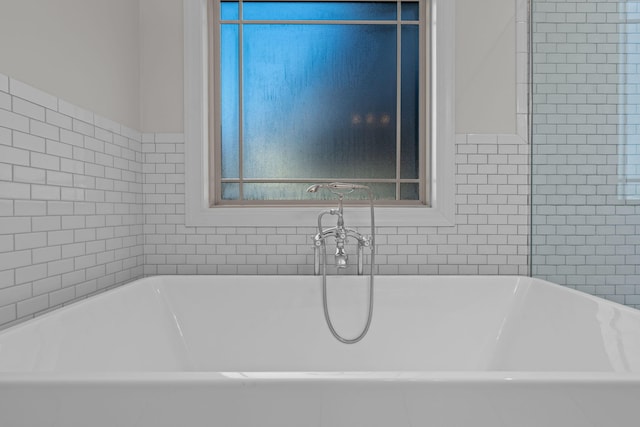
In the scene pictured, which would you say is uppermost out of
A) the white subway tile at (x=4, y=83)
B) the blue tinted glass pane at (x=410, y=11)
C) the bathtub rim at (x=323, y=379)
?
the blue tinted glass pane at (x=410, y=11)

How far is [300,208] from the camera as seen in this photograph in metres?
2.00

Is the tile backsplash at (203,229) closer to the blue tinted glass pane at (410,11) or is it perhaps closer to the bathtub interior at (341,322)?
the bathtub interior at (341,322)

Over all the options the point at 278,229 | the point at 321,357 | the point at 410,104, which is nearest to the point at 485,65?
the point at 410,104

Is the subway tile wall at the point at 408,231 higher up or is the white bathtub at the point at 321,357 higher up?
the subway tile wall at the point at 408,231

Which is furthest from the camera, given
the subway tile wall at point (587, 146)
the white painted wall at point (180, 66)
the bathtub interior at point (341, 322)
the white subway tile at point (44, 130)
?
the white painted wall at point (180, 66)

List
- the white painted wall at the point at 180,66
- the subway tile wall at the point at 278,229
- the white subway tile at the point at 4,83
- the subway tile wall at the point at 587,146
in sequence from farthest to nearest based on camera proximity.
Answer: the white painted wall at the point at 180,66, the subway tile wall at the point at 278,229, the subway tile wall at the point at 587,146, the white subway tile at the point at 4,83

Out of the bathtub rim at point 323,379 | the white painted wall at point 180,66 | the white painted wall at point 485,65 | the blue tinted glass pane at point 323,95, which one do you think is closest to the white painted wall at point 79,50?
the white painted wall at point 180,66

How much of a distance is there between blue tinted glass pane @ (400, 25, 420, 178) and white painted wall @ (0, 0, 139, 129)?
1311mm

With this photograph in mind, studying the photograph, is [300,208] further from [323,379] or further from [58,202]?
[323,379]

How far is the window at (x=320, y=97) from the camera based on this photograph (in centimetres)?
215

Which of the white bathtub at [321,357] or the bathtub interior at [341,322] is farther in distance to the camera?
the bathtub interior at [341,322]

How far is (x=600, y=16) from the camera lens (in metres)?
1.46

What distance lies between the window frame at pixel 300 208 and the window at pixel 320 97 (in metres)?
0.16

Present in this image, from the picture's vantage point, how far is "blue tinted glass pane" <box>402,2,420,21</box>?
2137mm
